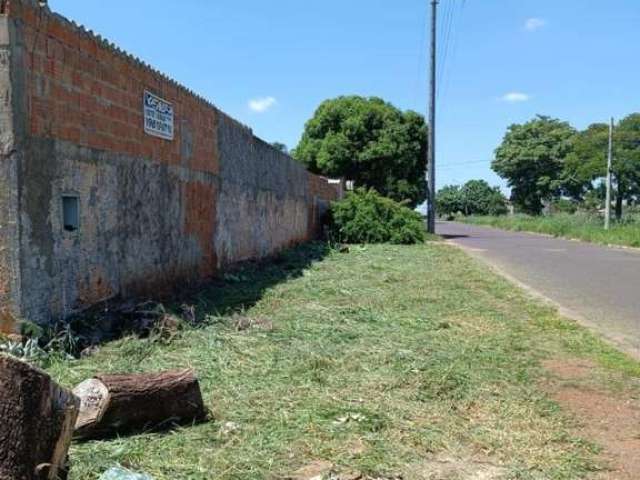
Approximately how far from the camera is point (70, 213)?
235 inches

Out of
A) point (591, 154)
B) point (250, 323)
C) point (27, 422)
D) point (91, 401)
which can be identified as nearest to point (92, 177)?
point (250, 323)

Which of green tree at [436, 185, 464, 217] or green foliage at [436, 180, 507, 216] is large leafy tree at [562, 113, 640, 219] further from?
green tree at [436, 185, 464, 217]

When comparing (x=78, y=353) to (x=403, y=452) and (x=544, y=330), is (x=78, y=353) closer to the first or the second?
(x=403, y=452)

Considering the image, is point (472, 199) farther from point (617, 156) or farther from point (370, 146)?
point (370, 146)

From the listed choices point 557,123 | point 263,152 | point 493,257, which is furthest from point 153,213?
point 557,123

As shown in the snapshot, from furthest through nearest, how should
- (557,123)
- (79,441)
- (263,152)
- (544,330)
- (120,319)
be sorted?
(557,123) → (263,152) → (544,330) → (120,319) → (79,441)

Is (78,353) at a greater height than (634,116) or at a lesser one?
→ lesser

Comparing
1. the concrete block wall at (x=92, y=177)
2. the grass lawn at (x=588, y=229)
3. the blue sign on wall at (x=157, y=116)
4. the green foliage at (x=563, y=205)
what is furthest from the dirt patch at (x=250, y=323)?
the green foliage at (x=563, y=205)

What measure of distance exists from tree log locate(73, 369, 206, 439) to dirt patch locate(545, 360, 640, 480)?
239cm

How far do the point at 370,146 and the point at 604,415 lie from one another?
2906cm

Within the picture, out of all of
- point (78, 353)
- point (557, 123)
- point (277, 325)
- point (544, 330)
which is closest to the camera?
point (78, 353)

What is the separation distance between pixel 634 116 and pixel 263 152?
35.1 m

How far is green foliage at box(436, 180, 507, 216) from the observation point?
10088cm

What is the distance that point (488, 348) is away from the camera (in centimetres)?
661
